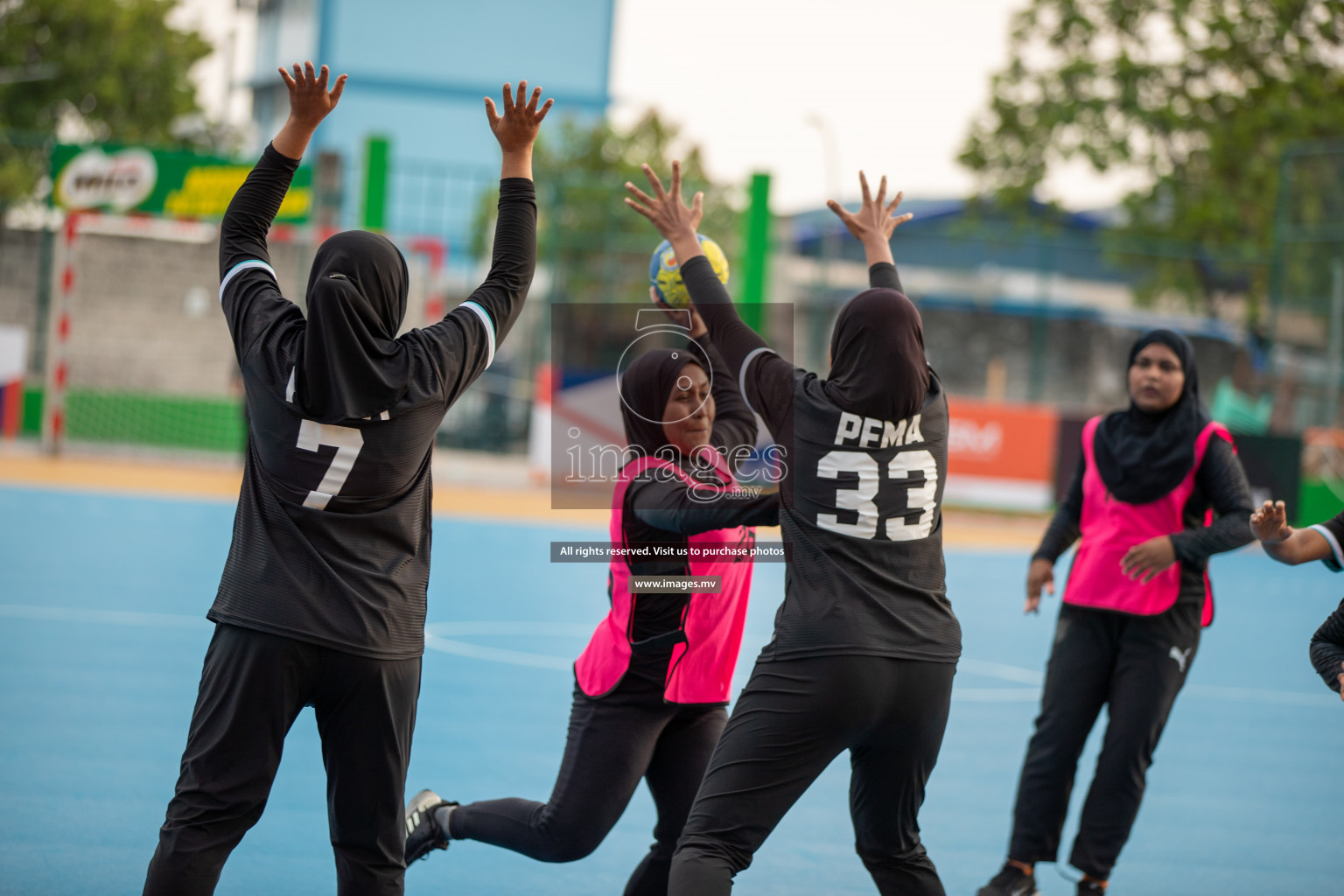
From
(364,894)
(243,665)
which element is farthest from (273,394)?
(364,894)

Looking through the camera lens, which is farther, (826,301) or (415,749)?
(826,301)

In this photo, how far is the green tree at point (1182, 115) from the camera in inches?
943

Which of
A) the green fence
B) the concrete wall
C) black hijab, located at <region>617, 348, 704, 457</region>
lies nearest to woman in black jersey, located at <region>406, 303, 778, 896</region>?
black hijab, located at <region>617, 348, 704, 457</region>

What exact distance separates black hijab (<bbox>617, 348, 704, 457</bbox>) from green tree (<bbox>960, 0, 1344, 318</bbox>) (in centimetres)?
2164

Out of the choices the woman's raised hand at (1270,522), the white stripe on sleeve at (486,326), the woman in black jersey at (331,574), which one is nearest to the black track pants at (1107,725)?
the woman's raised hand at (1270,522)

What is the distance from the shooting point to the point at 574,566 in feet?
40.3

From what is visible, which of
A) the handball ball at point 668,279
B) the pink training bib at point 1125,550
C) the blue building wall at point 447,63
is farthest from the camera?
the blue building wall at point 447,63

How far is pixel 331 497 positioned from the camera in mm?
3035

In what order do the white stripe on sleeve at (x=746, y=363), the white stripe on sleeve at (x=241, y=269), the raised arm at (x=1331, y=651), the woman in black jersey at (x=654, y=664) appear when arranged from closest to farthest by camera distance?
the white stripe on sleeve at (x=241, y=269)
the white stripe on sleeve at (x=746, y=363)
the raised arm at (x=1331, y=651)
the woman in black jersey at (x=654, y=664)

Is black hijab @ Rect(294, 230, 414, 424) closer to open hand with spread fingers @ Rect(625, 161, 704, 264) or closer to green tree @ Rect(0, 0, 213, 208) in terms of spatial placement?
open hand with spread fingers @ Rect(625, 161, 704, 264)

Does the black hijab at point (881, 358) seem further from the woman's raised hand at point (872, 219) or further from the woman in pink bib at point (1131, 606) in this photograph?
the woman in pink bib at point (1131, 606)

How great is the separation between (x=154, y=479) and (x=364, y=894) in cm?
1323

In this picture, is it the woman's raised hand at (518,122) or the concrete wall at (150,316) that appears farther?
the concrete wall at (150,316)

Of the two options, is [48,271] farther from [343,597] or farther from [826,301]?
[343,597]
